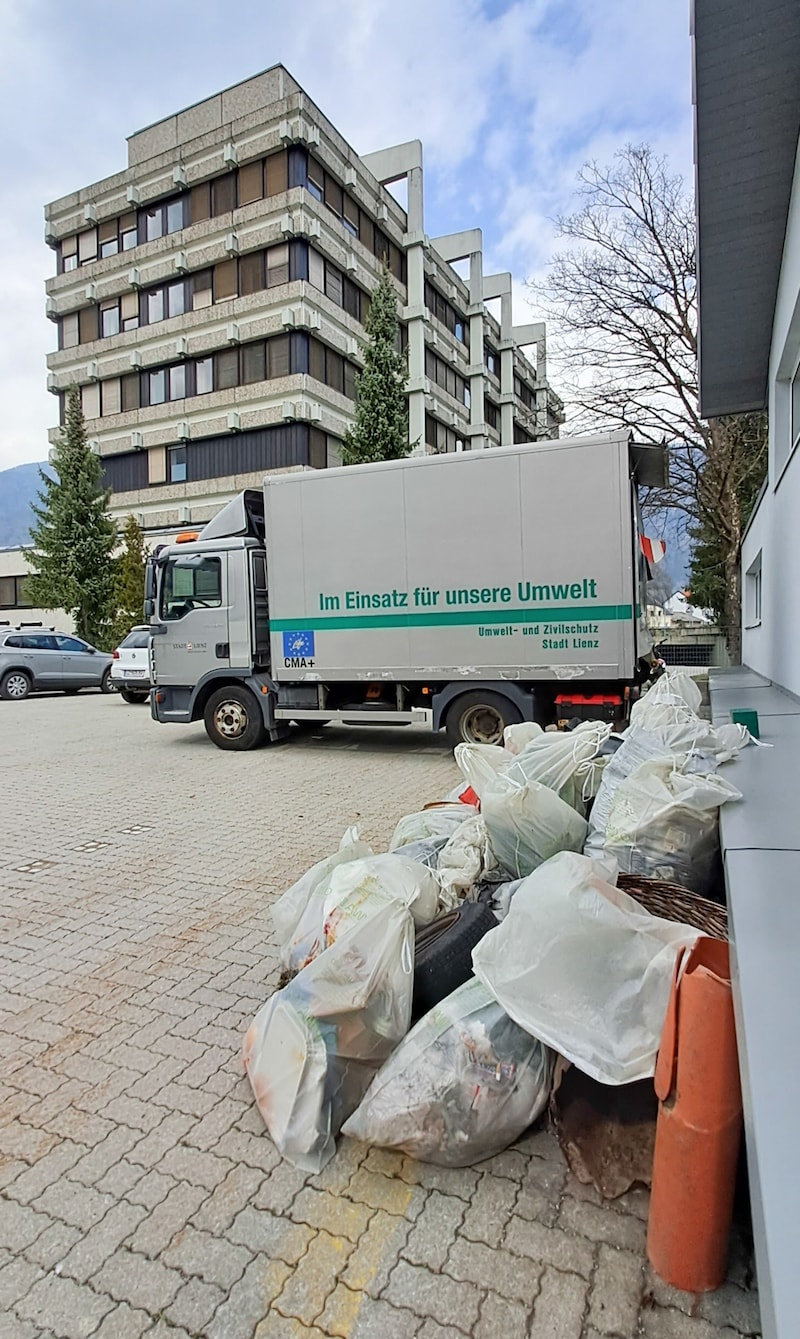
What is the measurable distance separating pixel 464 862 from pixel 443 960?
0.68 metres

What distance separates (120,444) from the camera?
28594 mm

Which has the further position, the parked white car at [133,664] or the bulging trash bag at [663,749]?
the parked white car at [133,664]

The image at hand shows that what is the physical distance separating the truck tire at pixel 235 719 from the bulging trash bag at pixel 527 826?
20.4 ft

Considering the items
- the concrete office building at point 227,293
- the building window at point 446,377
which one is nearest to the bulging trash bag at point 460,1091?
the concrete office building at point 227,293

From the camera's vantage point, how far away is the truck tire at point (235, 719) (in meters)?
9.08

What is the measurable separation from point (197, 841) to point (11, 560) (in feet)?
105

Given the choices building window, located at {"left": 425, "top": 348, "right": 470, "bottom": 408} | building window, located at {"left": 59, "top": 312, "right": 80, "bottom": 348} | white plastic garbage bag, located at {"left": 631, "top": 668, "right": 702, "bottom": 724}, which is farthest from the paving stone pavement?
building window, located at {"left": 425, "top": 348, "right": 470, "bottom": 408}

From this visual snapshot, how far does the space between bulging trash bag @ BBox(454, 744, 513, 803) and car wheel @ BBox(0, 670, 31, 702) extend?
1636 centimetres

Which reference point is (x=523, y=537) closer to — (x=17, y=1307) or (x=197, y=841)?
(x=197, y=841)

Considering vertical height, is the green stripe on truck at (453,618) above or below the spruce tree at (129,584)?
below

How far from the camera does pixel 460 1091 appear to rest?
2.03m

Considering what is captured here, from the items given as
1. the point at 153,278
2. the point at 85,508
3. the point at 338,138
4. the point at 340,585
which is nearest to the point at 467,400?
the point at 338,138

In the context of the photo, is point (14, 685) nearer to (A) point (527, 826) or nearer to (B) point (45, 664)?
(B) point (45, 664)

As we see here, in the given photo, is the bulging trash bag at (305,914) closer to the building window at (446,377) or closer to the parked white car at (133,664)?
the parked white car at (133,664)
